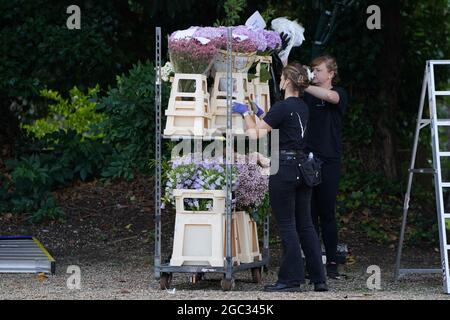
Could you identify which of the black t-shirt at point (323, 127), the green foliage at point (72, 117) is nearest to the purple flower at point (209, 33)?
the black t-shirt at point (323, 127)

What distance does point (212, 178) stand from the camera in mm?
8539

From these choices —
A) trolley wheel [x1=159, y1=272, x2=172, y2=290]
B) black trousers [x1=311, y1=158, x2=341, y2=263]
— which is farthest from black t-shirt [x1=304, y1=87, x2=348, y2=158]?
trolley wheel [x1=159, y1=272, x2=172, y2=290]

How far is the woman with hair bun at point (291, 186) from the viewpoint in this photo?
8.16 meters

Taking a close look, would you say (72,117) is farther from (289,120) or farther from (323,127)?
(289,120)

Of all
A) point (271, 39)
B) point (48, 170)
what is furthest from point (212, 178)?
point (48, 170)

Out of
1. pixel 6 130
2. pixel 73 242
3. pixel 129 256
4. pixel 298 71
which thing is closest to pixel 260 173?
pixel 298 71

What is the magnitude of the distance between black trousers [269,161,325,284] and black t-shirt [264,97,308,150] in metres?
0.16

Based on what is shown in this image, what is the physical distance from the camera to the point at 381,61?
45.6ft

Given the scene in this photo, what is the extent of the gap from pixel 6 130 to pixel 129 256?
3.83 meters

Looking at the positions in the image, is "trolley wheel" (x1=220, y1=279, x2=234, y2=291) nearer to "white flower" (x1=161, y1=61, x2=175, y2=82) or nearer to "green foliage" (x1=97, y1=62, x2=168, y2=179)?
"white flower" (x1=161, y1=61, x2=175, y2=82)

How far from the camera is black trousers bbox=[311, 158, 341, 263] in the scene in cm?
911

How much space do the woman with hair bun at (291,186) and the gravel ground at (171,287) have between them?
0.68ft

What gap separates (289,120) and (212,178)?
0.83 meters

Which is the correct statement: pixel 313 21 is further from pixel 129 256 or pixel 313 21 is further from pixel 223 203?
pixel 223 203
